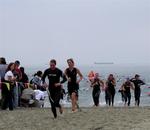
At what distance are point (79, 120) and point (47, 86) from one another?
138 cm

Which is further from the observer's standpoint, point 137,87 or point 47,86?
point 137,87

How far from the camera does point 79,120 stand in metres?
16.5

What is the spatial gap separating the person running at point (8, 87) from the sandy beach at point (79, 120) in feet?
3.37

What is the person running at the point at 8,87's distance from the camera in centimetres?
1986

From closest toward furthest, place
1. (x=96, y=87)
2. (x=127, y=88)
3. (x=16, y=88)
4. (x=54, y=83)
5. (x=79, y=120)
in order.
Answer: (x=79, y=120) → (x=54, y=83) → (x=16, y=88) → (x=96, y=87) → (x=127, y=88)

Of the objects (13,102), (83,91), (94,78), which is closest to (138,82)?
(94,78)

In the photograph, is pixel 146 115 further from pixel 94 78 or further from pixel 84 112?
pixel 94 78

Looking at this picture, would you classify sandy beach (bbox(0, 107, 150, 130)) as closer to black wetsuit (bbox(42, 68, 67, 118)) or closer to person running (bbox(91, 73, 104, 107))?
black wetsuit (bbox(42, 68, 67, 118))

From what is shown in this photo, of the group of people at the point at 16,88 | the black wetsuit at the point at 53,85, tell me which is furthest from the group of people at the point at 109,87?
the black wetsuit at the point at 53,85

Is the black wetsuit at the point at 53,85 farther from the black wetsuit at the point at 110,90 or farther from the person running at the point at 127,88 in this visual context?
the person running at the point at 127,88

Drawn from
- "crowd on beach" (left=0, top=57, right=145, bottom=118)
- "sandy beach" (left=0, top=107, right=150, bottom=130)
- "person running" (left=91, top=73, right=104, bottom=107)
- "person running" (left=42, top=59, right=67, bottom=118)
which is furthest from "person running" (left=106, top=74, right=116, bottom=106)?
"person running" (left=42, top=59, right=67, bottom=118)

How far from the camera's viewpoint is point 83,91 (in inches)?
2586

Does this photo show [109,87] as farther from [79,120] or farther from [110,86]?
[79,120]

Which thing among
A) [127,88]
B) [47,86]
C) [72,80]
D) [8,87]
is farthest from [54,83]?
[127,88]
